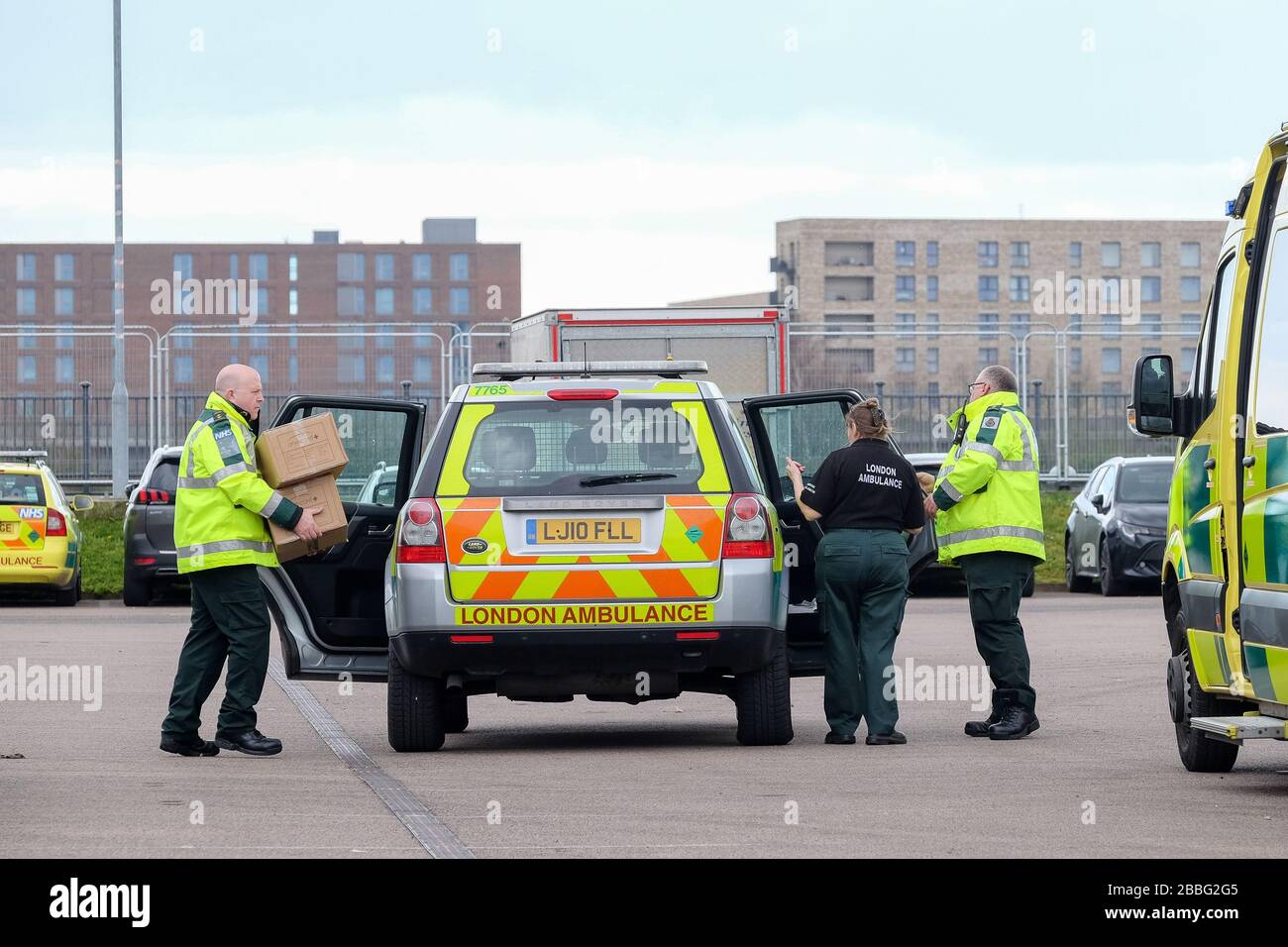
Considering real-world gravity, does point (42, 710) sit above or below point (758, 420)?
below

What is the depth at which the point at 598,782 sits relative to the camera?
384 inches

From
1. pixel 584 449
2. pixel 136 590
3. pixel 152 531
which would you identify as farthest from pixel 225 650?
pixel 136 590

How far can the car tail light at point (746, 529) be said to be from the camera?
10633 mm

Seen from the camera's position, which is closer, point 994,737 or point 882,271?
point 994,737

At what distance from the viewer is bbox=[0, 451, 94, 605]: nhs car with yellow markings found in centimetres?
2381

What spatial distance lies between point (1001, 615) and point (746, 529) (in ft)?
5.91

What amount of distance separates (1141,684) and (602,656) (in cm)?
563

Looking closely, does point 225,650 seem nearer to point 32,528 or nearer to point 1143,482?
point 32,528

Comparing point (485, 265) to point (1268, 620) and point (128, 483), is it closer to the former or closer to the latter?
point (128, 483)

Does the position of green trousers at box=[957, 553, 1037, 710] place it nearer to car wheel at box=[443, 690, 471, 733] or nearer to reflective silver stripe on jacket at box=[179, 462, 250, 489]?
car wheel at box=[443, 690, 471, 733]

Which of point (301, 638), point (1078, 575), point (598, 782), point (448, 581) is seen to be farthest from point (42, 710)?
point (1078, 575)

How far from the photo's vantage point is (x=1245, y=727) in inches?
344

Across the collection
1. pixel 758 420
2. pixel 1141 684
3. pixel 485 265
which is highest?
pixel 485 265
